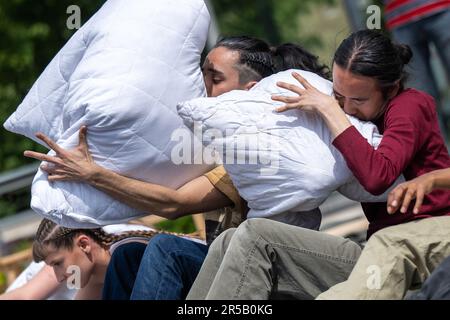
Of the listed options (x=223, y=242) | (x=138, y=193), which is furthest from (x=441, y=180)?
(x=138, y=193)

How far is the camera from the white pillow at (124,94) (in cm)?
298

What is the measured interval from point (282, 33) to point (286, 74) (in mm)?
5214

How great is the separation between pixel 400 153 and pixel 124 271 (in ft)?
3.64

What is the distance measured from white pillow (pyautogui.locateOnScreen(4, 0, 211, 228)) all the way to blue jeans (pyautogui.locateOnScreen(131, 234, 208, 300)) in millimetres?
196

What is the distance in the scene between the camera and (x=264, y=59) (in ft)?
10.8

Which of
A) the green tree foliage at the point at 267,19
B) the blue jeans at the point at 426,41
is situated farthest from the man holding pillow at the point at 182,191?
the green tree foliage at the point at 267,19

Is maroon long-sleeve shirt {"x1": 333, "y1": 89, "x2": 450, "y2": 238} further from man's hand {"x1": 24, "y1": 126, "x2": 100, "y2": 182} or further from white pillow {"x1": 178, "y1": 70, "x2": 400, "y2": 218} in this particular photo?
man's hand {"x1": 24, "y1": 126, "x2": 100, "y2": 182}

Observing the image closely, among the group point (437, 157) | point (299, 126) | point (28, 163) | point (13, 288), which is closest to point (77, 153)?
point (299, 126)

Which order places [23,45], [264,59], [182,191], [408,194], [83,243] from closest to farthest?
[408,194], [182,191], [264,59], [83,243], [23,45]

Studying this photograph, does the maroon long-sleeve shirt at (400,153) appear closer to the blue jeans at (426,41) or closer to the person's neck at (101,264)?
the person's neck at (101,264)

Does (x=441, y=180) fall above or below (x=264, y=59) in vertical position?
below

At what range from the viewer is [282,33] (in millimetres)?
8133

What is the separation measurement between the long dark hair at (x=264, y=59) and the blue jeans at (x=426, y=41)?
3.69ft

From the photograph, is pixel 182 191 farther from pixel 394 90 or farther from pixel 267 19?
pixel 267 19
